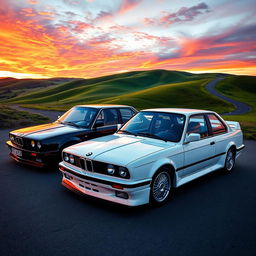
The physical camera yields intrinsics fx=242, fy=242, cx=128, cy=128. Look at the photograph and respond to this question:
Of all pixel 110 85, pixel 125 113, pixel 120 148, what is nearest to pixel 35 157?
pixel 120 148

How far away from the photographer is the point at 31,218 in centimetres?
381

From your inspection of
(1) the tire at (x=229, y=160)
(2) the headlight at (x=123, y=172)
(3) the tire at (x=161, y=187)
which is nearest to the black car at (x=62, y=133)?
(3) the tire at (x=161, y=187)

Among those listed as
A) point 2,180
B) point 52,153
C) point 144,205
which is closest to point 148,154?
point 144,205

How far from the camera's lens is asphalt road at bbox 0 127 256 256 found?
309 cm

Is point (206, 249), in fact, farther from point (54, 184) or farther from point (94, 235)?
point (54, 184)

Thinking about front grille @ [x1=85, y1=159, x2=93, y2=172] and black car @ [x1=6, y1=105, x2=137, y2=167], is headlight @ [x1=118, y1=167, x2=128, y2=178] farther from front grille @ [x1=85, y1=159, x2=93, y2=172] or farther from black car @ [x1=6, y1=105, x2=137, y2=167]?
black car @ [x1=6, y1=105, x2=137, y2=167]

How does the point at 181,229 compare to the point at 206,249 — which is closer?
the point at 206,249

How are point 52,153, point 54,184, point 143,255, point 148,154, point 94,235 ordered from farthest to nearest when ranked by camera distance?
point 52,153 < point 54,184 < point 148,154 < point 94,235 < point 143,255

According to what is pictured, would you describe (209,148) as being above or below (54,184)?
above

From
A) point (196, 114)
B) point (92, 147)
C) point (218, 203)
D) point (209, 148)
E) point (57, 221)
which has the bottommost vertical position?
point (218, 203)

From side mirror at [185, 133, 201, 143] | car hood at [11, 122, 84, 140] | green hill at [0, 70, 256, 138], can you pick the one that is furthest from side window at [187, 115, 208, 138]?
green hill at [0, 70, 256, 138]

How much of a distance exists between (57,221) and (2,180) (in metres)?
2.51

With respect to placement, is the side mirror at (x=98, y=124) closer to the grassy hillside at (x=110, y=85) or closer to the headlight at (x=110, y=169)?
the headlight at (x=110, y=169)

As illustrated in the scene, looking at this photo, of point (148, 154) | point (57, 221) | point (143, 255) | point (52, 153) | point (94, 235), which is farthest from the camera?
point (52, 153)
